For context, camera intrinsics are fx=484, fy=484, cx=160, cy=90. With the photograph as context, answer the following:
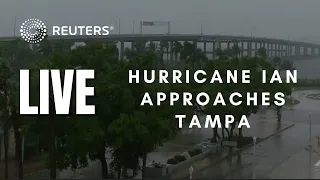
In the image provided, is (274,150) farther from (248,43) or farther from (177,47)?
(177,47)

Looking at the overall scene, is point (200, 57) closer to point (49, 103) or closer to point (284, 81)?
point (284, 81)

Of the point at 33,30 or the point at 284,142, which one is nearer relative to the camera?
Answer: the point at 33,30

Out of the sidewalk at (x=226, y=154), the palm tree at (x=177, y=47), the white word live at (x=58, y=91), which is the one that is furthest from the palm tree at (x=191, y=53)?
the white word live at (x=58, y=91)

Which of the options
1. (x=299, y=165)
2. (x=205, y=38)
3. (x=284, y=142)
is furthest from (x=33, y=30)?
(x=284, y=142)

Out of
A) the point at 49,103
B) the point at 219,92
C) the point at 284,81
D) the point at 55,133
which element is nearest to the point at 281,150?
the point at 284,81

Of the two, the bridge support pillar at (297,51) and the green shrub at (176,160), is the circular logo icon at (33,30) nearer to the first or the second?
the green shrub at (176,160)

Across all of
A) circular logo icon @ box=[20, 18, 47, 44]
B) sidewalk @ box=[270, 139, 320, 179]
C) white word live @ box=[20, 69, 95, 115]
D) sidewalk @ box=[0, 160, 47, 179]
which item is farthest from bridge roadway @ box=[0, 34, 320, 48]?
white word live @ box=[20, 69, 95, 115]
